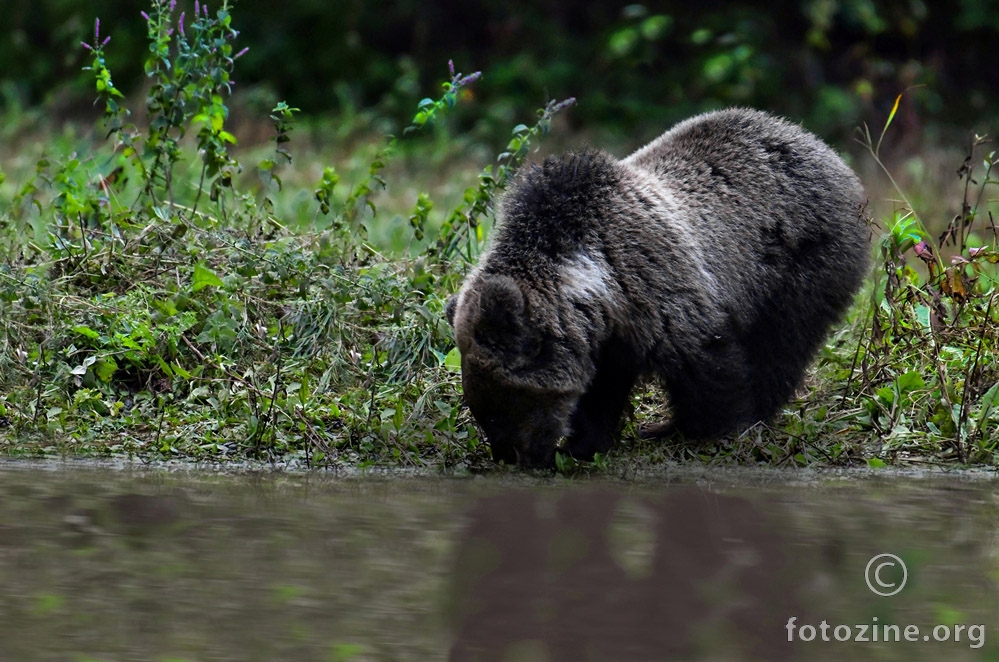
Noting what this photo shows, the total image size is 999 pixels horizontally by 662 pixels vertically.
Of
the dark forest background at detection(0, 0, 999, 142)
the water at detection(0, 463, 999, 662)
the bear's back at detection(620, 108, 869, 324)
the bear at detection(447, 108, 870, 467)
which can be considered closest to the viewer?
the water at detection(0, 463, 999, 662)

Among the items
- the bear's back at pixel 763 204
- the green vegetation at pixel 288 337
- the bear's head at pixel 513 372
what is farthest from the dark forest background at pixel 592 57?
the bear's head at pixel 513 372

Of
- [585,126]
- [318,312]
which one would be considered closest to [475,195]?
[318,312]

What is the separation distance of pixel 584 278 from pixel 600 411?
725mm

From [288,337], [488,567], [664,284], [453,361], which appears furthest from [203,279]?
[488,567]

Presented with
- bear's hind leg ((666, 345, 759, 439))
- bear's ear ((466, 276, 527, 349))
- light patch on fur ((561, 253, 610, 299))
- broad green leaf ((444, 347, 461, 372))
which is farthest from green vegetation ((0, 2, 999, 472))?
light patch on fur ((561, 253, 610, 299))

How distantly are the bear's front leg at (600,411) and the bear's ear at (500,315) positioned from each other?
1.94 ft

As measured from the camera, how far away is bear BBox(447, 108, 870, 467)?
5.91 meters

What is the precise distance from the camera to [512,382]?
19.2 ft

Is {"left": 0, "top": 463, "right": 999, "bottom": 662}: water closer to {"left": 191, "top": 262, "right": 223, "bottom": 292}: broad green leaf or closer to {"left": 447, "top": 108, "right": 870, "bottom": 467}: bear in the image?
{"left": 447, "top": 108, "right": 870, "bottom": 467}: bear

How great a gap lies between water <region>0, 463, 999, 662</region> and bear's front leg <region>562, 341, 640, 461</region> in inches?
16.5

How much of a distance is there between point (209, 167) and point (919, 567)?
192 inches

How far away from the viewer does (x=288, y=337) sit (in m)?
7.02

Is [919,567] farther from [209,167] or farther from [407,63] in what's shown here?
[407,63]

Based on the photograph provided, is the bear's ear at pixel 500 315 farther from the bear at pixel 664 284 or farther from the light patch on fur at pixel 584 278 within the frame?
the light patch on fur at pixel 584 278
